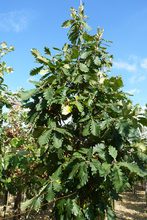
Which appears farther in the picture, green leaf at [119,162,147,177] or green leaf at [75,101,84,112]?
green leaf at [75,101,84,112]

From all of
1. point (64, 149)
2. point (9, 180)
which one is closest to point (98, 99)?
point (64, 149)

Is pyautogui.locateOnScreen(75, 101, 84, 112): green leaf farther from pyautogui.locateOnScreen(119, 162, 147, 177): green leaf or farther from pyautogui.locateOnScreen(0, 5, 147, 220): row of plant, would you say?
pyautogui.locateOnScreen(119, 162, 147, 177): green leaf

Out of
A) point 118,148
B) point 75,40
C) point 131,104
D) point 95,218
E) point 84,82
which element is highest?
point 75,40

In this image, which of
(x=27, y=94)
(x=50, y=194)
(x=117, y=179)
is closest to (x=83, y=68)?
(x=27, y=94)

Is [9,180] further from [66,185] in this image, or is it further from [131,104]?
[131,104]

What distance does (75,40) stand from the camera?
16.5ft

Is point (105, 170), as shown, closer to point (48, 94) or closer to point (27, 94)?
point (48, 94)

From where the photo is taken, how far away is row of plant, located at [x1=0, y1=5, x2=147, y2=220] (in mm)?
3878

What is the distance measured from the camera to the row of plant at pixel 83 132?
388 cm

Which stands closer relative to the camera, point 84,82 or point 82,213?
point 82,213

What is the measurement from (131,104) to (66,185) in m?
1.38

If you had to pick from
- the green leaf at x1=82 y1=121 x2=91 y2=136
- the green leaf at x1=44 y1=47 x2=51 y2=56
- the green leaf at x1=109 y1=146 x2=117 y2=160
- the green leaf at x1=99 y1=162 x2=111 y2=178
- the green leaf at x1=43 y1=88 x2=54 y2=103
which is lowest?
the green leaf at x1=99 y1=162 x2=111 y2=178

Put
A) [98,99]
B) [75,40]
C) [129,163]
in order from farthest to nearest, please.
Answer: [75,40] < [98,99] < [129,163]

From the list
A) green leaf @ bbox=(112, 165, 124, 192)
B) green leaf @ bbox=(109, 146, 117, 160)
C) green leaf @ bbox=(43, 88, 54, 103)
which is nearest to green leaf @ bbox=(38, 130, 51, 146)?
green leaf @ bbox=(43, 88, 54, 103)
